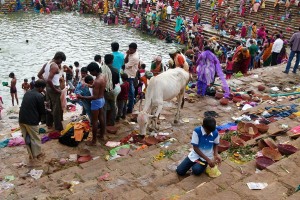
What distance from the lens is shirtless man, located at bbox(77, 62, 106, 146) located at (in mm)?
6421

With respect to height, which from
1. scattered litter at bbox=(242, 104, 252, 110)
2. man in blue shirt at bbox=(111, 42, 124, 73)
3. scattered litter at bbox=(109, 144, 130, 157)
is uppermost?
man in blue shirt at bbox=(111, 42, 124, 73)

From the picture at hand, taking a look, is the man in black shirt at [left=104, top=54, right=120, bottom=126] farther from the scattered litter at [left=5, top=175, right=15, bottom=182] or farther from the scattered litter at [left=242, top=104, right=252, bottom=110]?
the scattered litter at [left=242, top=104, right=252, bottom=110]

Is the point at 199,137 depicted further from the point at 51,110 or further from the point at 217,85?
the point at 217,85

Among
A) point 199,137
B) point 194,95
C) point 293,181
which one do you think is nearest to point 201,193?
point 199,137

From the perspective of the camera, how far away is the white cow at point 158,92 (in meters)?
7.06

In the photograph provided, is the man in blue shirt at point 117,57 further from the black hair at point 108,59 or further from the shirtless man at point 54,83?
the shirtless man at point 54,83

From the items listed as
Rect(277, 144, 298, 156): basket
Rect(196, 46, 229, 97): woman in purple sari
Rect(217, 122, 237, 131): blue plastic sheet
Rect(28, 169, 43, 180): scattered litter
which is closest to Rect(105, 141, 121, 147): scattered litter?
Rect(28, 169, 43, 180): scattered litter

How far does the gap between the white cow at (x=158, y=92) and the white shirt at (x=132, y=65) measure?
0.88 meters

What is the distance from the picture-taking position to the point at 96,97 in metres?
6.57

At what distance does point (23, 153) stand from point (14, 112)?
495 cm

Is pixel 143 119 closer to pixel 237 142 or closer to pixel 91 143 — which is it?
pixel 91 143

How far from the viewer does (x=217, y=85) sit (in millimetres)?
11320

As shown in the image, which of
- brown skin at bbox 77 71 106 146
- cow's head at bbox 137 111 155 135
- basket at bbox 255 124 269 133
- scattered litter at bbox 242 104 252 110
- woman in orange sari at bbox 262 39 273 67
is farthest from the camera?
woman in orange sari at bbox 262 39 273 67

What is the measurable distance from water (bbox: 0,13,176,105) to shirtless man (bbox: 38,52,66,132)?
5999 mm
